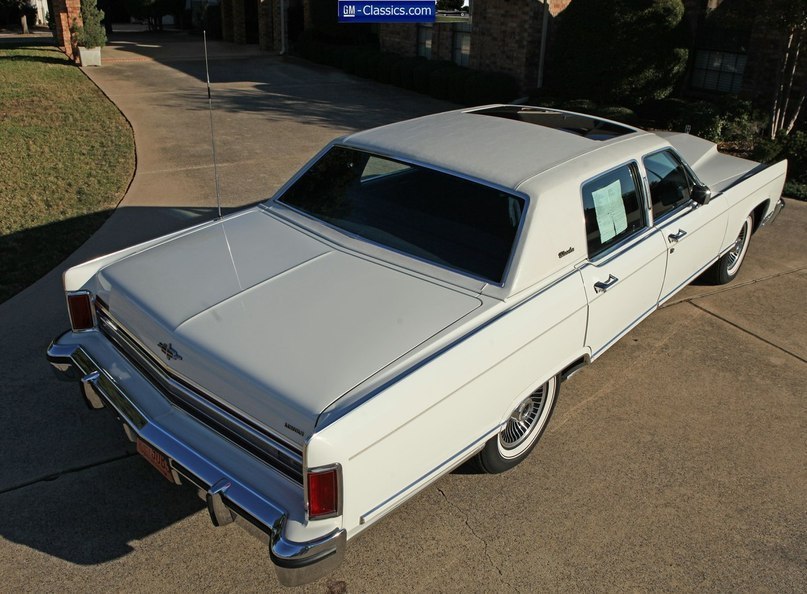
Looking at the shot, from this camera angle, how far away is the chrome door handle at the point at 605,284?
4.05m

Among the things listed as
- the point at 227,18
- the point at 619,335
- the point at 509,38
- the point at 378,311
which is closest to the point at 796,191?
the point at 619,335

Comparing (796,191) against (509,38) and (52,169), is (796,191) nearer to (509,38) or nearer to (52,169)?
(509,38)

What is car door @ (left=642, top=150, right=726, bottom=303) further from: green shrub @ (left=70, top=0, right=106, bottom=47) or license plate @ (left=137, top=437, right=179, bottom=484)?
green shrub @ (left=70, top=0, right=106, bottom=47)

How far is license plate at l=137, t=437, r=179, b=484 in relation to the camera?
125 inches

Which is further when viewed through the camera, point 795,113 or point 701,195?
point 795,113

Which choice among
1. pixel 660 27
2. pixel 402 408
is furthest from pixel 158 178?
pixel 660 27

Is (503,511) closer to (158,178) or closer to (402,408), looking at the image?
(402,408)


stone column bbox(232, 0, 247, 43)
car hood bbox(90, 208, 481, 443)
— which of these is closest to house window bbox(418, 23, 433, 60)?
stone column bbox(232, 0, 247, 43)

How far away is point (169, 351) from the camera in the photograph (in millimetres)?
3217

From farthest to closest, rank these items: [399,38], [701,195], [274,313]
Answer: [399,38] → [701,195] → [274,313]

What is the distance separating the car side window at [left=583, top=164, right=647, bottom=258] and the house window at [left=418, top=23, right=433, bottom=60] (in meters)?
14.3

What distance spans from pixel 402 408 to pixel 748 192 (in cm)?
436

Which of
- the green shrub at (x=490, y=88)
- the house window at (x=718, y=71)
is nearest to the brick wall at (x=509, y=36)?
the green shrub at (x=490, y=88)

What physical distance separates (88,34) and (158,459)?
18851mm
